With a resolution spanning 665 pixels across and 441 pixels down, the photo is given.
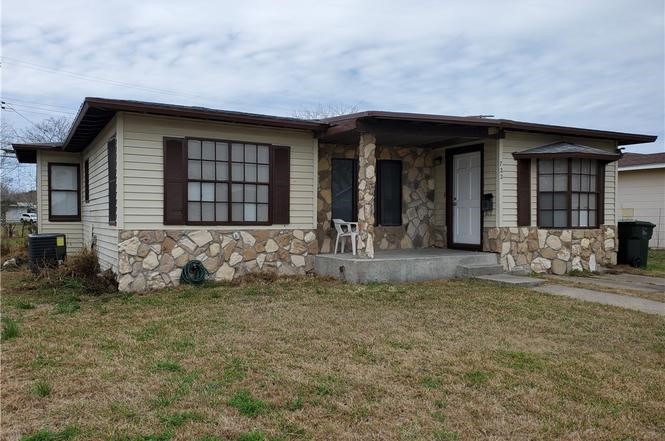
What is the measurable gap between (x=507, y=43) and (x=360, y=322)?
9.48 meters

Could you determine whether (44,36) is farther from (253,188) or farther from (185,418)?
(185,418)

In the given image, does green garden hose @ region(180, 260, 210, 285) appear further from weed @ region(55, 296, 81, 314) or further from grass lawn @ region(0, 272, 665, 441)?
weed @ region(55, 296, 81, 314)

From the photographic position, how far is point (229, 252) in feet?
29.1

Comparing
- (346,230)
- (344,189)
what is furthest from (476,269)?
(344,189)

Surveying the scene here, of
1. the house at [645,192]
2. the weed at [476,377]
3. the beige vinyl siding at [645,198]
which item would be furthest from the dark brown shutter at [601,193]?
the weed at [476,377]

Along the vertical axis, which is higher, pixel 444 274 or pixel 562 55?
pixel 562 55

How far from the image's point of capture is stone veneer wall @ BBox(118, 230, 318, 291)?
8086 mm

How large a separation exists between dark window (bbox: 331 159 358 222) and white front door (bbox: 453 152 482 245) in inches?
82.8

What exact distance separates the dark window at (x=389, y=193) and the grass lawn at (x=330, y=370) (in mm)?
4166

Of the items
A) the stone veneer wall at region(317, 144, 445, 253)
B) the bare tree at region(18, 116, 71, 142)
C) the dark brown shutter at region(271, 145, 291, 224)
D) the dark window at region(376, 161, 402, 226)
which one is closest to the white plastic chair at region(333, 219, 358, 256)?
the stone veneer wall at region(317, 144, 445, 253)

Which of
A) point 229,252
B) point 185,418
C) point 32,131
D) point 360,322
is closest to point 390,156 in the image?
point 229,252

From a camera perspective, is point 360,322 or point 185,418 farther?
point 360,322

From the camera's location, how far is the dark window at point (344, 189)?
1071 cm

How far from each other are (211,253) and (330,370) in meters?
4.92
